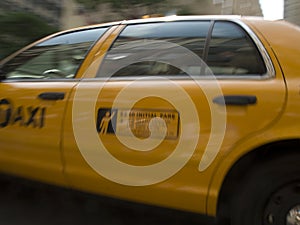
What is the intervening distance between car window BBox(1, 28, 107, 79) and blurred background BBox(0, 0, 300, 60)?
3.26 meters

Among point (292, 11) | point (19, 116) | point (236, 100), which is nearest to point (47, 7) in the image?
point (292, 11)

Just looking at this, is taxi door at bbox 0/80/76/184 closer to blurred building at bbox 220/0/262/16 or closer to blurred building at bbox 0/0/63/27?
blurred building at bbox 0/0/63/27

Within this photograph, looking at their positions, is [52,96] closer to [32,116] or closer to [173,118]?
[32,116]

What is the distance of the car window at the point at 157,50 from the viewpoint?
9.51 feet

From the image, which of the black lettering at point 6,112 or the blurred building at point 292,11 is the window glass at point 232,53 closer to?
the black lettering at point 6,112

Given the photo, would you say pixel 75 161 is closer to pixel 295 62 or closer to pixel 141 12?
pixel 295 62

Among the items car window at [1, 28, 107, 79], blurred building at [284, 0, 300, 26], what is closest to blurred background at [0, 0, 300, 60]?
blurred building at [284, 0, 300, 26]

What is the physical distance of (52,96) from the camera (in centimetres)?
318

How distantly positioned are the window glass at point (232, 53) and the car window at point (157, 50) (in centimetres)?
8

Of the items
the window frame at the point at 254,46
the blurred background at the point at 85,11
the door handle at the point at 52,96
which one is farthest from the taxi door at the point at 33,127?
the blurred background at the point at 85,11

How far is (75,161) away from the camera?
10.00 ft

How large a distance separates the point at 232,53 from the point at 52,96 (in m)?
1.37

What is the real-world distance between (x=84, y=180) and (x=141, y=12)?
8155mm

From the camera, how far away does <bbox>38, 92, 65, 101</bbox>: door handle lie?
10.3 feet
